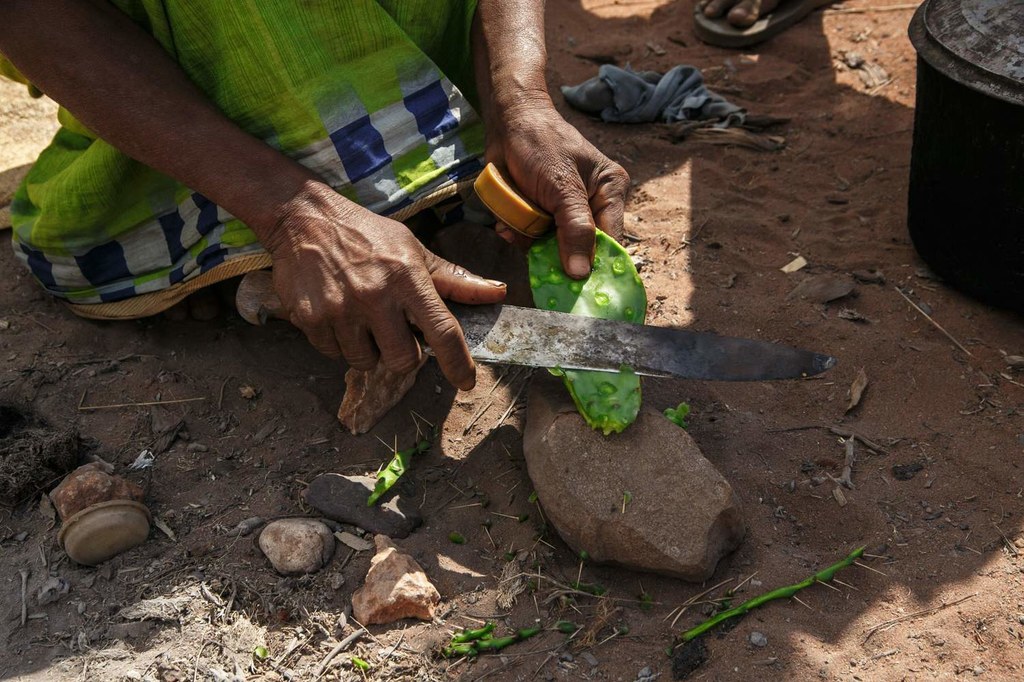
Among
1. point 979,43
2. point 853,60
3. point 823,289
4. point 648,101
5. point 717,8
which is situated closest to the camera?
point 979,43

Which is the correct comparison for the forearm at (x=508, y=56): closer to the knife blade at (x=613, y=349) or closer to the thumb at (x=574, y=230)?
the thumb at (x=574, y=230)

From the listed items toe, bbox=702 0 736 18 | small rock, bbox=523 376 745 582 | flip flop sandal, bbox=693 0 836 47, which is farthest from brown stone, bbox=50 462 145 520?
toe, bbox=702 0 736 18

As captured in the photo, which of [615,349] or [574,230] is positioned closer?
[615,349]

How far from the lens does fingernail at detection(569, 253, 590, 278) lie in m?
2.32

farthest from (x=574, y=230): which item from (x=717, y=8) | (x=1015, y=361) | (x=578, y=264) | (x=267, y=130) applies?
(x=717, y=8)

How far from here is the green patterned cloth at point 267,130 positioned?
2354 millimetres

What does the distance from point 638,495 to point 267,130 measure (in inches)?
50.9

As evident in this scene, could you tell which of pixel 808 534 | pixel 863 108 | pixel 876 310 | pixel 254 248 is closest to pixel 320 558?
pixel 254 248

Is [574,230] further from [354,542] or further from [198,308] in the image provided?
[198,308]

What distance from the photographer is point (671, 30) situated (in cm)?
469

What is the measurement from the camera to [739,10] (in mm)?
4449

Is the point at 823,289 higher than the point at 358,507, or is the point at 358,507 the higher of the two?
the point at 358,507

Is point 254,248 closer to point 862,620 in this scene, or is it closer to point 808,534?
point 808,534

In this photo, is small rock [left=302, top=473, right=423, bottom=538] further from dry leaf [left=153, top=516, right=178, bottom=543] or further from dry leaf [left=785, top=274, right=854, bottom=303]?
dry leaf [left=785, top=274, right=854, bottom=303]
